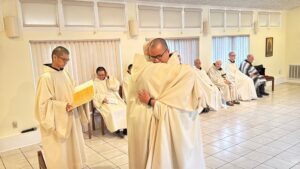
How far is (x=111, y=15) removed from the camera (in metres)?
5.00

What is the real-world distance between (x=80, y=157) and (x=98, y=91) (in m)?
1.81

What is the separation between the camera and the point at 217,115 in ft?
18.1

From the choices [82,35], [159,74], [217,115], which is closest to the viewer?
[159,74]

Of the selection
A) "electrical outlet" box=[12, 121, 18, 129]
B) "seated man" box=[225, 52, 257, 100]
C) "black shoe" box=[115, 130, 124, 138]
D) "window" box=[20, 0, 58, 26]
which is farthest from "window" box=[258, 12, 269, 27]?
"electrical outlet" box=[12, 121, 18, 129]

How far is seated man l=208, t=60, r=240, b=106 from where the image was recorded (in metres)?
6.26

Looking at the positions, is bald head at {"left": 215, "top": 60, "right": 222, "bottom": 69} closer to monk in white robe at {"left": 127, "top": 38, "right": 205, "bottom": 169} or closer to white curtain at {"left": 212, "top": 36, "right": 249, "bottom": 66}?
white curtain at {"left": 212, "top": 36, "right": 249, "bottom": 66}

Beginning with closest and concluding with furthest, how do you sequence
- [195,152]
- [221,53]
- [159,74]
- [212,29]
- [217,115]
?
[159,74] → [195,152] → [217,115] → [212,29] → [221,53]

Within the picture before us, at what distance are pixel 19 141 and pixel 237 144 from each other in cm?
348

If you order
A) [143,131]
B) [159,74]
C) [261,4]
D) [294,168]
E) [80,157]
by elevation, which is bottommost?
[294,168]

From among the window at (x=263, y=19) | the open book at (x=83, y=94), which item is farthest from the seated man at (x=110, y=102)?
the window at (x=263, y=19)

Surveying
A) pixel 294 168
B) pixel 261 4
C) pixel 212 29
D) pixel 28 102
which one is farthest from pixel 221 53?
pixel 28 102

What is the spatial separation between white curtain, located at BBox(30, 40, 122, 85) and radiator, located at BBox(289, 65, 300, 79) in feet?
21.6

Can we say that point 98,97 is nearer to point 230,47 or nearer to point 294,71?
point 230,47

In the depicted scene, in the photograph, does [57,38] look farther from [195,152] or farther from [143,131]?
[195,152]
